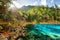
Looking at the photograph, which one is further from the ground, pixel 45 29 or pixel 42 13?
pixel 42 13

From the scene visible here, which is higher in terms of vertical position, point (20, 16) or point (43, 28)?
point (20, 16)

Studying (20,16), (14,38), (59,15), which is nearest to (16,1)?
(20,16)

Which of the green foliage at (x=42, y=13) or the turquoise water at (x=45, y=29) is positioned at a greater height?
the green foliage at (x=42, y=13)

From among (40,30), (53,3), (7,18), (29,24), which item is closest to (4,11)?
(7,18)

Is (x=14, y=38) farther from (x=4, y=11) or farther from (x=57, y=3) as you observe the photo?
(x=57, y=3)

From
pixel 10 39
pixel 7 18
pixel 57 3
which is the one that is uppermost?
pixel 57 3

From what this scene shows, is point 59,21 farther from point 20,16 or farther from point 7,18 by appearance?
point 7,18

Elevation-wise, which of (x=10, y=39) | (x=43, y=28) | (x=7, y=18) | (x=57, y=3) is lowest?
(x=10, y=39)

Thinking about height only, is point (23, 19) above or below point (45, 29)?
above

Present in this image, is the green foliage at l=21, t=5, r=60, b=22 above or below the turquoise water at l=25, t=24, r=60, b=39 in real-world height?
above

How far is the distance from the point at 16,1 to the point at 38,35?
0.49 m

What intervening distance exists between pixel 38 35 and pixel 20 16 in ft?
1.05

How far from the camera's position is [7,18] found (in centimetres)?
163

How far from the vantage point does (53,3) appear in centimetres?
166
